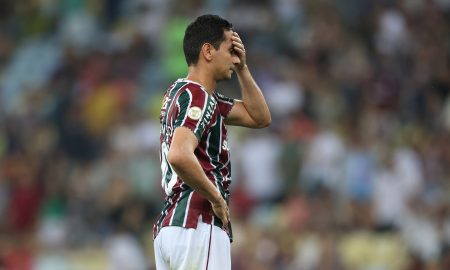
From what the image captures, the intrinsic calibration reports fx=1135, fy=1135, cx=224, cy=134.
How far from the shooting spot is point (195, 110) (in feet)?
19.3

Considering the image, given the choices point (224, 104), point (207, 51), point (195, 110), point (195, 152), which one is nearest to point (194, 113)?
point (195, 110)

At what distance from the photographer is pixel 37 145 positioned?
14.3m

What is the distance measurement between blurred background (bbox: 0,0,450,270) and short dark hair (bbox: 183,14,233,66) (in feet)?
16.8

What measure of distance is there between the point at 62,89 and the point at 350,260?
5.47 meters

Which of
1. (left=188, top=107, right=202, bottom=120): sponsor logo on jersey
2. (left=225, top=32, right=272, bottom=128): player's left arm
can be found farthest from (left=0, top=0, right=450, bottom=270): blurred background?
(left=188, top=107, right=202, bottom=120): sponsor logo on jersey

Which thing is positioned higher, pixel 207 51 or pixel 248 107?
pixel 207 51

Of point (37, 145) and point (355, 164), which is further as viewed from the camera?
point (37, 145)

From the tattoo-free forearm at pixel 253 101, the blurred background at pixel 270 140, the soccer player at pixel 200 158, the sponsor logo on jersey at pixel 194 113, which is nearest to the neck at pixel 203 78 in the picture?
the soccer player at pixel 200 158

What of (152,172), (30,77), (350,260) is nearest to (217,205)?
(350,260)

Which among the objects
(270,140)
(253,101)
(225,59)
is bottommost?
(253,101)

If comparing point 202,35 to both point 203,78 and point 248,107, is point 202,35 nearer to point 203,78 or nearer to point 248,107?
point 203,78

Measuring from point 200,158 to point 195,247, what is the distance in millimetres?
471

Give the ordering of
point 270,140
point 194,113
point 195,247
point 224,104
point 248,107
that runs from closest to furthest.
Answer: point 194,113, point 195,247, point 224,104, point 248,107, point 270,140

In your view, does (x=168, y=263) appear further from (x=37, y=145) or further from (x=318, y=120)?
(x=37, y=145)
